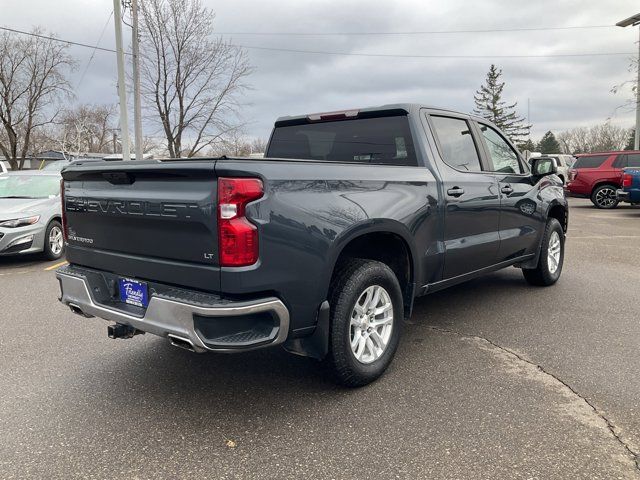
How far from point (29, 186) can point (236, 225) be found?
819 centimetres

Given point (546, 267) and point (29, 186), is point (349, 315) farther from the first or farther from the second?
point (29, 186)

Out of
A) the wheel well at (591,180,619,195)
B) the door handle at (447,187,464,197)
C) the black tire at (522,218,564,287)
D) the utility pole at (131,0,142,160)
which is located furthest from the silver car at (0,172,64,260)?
the wheel well at (591,180,619,195)

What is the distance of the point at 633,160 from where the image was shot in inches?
639

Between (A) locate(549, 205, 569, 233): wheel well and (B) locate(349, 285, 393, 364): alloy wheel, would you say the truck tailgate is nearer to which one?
(B) locate(349, 285, 393, 364): alloy wheel

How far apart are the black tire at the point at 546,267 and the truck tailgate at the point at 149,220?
173 inches

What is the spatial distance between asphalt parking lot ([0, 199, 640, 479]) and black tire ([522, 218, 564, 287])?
926 millimetres

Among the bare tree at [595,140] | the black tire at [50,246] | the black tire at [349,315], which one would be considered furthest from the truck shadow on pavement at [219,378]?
the bare tree at [595,140]

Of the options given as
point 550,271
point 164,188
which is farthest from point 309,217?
point 550,271

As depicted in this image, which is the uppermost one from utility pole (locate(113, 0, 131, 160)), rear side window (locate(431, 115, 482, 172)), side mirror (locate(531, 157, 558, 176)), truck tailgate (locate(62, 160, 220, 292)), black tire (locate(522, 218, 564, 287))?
utility pole (locate(113, 0, 131, 160))

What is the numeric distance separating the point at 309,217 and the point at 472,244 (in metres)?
2.07

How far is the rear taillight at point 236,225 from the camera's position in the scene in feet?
8.69

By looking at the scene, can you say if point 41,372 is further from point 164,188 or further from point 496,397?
point 496,397

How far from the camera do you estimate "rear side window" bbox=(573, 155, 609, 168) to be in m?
16.8

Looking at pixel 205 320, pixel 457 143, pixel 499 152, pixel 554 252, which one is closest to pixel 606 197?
pixel 554 252
